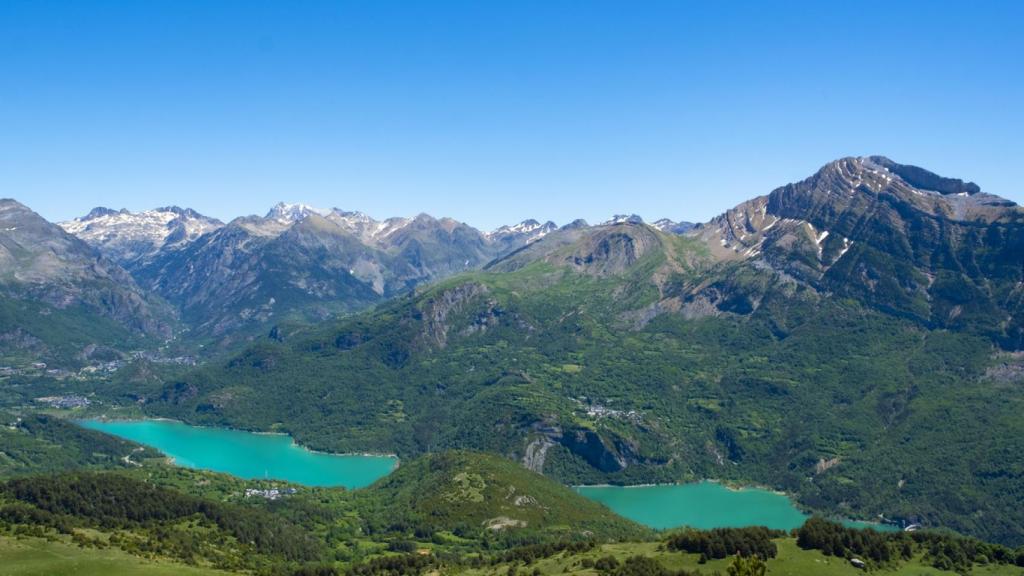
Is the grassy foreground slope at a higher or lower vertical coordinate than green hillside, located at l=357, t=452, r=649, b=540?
higher

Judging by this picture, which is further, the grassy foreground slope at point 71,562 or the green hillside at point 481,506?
the green hillside at point 481,506

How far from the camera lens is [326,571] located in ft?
391

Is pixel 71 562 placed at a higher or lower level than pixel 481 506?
higher

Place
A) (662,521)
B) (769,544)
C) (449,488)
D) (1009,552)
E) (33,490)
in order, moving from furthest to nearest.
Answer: (662,521) < (449,488) < (33,490) < (1009,552) < (769,544)

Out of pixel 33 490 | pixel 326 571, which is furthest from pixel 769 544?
pixel 33 490

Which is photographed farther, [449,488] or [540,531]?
[449,488]

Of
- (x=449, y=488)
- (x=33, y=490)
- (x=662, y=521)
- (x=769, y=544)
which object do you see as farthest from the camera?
(x=662, y=521)

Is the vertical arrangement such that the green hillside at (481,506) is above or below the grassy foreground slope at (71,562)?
below

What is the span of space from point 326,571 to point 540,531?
4995cm

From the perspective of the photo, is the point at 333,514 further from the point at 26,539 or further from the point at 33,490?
the point at 26,539

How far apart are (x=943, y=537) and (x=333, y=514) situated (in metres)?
101

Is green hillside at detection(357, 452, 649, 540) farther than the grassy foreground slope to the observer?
Yes

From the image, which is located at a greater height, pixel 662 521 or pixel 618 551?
pixel 618 551

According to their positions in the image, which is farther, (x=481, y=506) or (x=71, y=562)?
(x=481, y=506)
